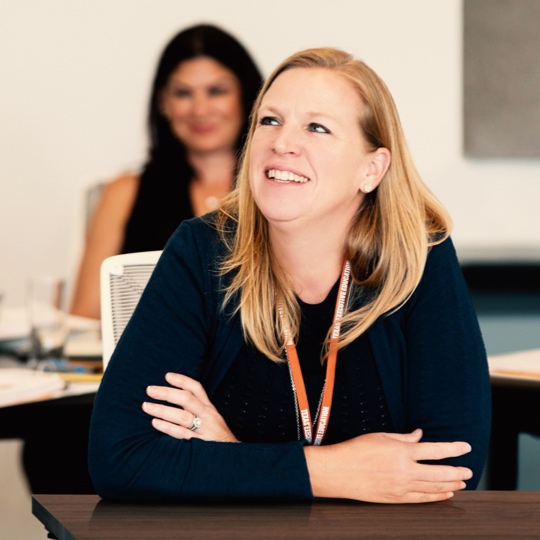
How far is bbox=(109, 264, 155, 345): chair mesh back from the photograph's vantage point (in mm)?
1725

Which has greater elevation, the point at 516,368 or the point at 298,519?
the point at 298,519

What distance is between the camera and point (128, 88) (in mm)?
4574

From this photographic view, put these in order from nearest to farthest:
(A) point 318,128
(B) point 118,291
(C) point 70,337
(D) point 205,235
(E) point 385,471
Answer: (E) point 385,471, (A) point 318,128, (D) point 205,235, (B) point 118,291, (C) point 70,337

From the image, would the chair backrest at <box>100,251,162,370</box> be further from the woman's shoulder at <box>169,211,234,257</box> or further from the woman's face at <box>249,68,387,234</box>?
the woman's face at <box>249,68,387,234</box>

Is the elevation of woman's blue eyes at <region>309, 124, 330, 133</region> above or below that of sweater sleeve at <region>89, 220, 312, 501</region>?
above

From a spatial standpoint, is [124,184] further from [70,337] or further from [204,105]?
[70,337]

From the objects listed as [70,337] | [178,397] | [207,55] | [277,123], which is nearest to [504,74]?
[207,55]

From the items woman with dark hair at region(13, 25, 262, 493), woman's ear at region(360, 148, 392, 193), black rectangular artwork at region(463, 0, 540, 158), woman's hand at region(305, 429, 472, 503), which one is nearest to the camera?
woman's hand at region(305, 429, 472, 503)

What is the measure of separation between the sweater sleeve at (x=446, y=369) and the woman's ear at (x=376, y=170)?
0.17m

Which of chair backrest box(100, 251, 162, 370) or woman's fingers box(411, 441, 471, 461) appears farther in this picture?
chair backrest box(100, 251, 162, 370)

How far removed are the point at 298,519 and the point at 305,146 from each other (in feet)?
1.97

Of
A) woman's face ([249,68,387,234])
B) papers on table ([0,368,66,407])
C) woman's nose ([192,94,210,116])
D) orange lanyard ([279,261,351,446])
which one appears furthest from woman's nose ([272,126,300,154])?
woman's nose ([192,94,210,116])

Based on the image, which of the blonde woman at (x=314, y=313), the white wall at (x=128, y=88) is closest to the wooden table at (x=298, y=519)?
the blonde woman at (x=314, y=313)

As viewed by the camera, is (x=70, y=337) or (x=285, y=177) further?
(x=70, y=337)
